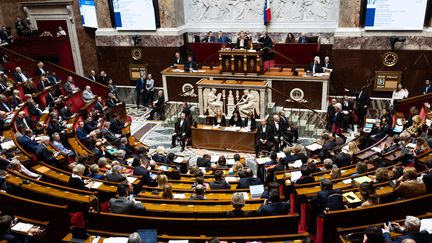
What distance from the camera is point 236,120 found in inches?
496

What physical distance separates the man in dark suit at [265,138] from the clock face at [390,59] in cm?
596

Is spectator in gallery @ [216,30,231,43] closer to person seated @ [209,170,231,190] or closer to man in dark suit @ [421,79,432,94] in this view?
man in dark suit @ [421,79,432,94]

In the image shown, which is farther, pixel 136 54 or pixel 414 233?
pixel 136 54

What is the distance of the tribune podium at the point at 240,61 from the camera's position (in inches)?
562

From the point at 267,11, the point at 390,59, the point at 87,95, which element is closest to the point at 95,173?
the point at 87,95

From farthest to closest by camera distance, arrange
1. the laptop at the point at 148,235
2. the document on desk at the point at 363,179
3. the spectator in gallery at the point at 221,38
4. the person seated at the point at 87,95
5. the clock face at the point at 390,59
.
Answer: the spectator in gallery at the point at 221,38 → the person seated at the point at 87,95 → the clock face at the point at 390,59 → the document on desk at the point at 363,179 → the laptop at the point at 148,235

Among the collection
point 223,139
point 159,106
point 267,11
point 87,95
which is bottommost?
point 223,139

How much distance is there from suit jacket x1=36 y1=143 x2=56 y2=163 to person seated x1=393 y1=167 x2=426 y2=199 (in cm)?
717

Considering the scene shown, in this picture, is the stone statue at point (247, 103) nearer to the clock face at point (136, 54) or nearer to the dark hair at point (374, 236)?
the clock face at point (136, 54)

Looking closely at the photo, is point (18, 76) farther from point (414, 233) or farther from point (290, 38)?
point (414, 233)

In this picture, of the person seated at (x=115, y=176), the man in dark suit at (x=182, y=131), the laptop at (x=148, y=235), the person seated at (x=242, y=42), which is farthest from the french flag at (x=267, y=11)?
the laptop at (x=148, y=235)

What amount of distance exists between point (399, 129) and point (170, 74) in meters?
8.52

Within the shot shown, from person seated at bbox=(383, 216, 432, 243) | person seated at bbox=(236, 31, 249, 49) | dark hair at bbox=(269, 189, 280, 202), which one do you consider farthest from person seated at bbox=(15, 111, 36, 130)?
→ person seated at bbox=(383, 216, 432, 243)

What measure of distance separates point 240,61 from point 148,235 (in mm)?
9960
